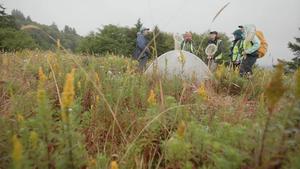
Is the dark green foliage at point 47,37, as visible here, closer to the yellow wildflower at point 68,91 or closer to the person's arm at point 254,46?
the yellow wildflower at point 68,91

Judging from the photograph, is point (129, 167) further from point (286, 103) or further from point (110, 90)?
point (110, 90)

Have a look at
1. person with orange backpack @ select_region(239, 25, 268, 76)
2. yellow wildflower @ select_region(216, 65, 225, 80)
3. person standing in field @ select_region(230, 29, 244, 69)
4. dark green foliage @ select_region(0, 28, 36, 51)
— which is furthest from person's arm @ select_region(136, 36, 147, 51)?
dark green foliage @ select_region(0, 28, 36, 51)

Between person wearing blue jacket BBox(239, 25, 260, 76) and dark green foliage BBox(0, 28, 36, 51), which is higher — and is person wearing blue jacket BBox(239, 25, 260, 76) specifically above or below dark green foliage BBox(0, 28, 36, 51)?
below

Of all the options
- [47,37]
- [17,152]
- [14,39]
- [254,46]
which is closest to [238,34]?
[254,46]

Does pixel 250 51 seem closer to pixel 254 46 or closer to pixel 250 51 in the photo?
pixel 250 51

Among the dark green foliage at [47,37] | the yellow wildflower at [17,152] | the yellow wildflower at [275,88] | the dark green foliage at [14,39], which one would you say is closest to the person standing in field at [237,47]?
the dark green foliage at [47,37]

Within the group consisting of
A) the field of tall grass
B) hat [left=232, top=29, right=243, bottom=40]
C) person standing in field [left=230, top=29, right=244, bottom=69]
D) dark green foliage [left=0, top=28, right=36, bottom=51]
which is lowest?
the field of tall grass

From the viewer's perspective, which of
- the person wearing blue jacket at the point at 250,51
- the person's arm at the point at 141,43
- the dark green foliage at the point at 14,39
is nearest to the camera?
the person wearing blue jacket at the point at 250,51

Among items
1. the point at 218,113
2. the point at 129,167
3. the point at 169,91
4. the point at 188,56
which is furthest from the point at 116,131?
the point at 188,56

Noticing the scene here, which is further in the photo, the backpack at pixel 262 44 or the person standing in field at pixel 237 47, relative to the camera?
the person standing in field at pixel 237 47

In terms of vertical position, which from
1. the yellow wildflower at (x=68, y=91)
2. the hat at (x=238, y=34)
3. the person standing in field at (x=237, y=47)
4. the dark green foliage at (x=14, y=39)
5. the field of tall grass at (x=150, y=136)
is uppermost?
the dark green foliage at (x=14, y=39)

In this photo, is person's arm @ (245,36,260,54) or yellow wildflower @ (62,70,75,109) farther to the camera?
person's arm @ (245,36,260,54)

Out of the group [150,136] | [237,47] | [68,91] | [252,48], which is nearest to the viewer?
[68,91]

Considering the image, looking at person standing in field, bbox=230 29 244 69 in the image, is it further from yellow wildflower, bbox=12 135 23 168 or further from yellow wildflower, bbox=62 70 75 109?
yellow wildflower, bbox=12 135 23 168
